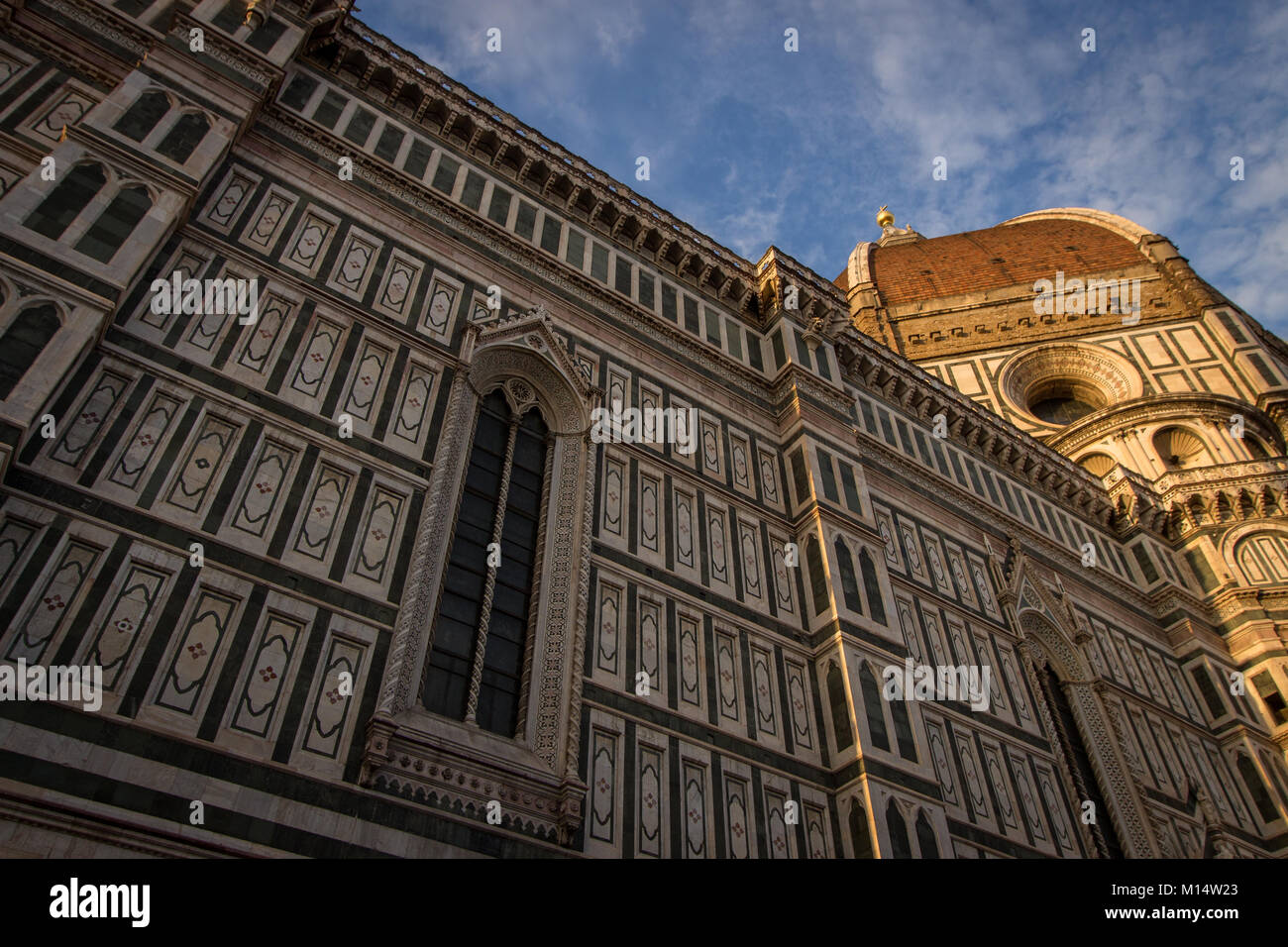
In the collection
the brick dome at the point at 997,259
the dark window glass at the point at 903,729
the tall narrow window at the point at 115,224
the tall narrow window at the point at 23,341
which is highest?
the brick dome at the point at 997,259

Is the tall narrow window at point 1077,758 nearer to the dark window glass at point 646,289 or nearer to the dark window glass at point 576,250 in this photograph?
the dark window glass at point 646,289

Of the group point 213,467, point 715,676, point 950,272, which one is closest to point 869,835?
point 715,676

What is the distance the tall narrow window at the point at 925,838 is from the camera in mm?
10391

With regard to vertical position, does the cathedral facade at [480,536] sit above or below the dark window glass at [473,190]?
below

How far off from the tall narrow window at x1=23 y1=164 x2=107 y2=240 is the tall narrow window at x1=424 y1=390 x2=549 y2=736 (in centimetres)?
437

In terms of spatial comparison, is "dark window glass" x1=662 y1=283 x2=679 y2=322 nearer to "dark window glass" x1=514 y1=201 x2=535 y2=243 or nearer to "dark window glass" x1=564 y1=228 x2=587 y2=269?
"dark window glass" x1=564 y1=228 x2=587 y2=269

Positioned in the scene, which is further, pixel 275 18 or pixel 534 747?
pixel 275 18

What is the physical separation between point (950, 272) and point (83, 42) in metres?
33.6

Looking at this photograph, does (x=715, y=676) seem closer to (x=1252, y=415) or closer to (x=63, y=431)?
(x=63, y=431)

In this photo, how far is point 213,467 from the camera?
873cm

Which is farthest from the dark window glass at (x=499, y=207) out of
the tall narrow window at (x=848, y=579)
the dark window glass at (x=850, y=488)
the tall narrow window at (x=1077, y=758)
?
the tall narrow window at (x=1077, y=758)

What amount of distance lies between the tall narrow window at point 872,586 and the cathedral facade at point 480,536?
0.08 m

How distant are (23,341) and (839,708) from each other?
28.6ft
